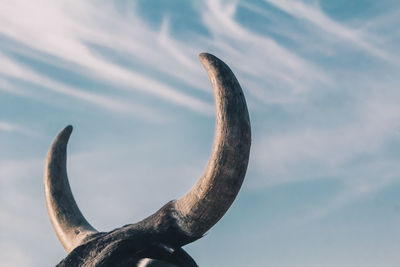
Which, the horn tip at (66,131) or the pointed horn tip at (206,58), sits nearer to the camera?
the pointed horn tip at (206,58)

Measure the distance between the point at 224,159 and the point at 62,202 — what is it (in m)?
2.36

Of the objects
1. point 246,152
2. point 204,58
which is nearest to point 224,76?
point 204,58

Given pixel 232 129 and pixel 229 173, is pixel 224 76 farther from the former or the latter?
pixel 229 173

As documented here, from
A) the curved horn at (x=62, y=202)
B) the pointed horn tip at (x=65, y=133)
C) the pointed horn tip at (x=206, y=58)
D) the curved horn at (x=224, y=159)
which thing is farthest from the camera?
the pointed horn tip at (x=65, y=133)

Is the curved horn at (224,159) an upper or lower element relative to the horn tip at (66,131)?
lower

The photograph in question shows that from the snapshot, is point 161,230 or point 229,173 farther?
point 161,230

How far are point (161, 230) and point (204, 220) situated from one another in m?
0.44

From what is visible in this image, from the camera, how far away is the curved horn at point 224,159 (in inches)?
171

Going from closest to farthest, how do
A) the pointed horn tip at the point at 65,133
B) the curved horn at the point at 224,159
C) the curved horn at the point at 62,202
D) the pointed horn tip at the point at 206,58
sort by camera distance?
the curved horn at the point at 224,159
the pointed horn tip at the point at 206,58
the curved horn at the point at 62,202
the pointed horn tip at the point at 65,133

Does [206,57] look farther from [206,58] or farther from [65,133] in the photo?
[65,133]

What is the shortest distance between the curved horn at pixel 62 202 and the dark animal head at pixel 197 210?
0.40m

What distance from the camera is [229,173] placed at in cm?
435

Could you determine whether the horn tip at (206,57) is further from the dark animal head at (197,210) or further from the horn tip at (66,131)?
the horn tip at (66,131)

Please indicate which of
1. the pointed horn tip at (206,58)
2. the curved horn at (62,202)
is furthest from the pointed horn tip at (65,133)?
the pointed horn tip at (206,58)
